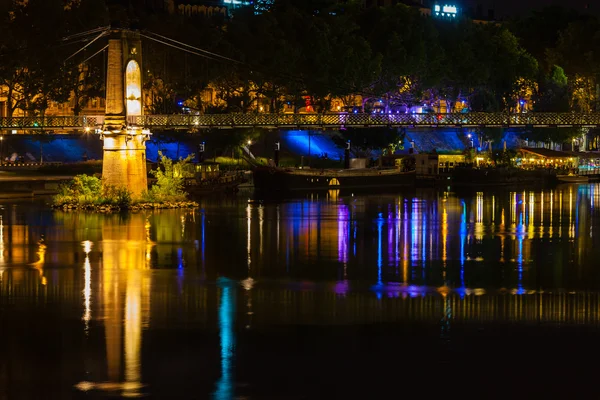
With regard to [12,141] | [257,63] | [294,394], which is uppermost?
[257,63]

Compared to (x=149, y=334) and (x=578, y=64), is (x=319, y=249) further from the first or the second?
(x=578, y=64)

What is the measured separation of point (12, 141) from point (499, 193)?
171 feet

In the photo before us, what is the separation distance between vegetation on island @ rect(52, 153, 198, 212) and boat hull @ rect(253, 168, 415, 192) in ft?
79.6

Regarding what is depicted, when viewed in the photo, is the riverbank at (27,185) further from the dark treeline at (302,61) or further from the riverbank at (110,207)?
the riverbank at (110,207)

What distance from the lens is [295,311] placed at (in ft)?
106

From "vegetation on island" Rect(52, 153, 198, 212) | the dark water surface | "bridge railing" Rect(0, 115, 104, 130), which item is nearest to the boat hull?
"bridge railing" Rect(0, 115, 104, 130)

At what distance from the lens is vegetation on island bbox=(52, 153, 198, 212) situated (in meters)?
69.6

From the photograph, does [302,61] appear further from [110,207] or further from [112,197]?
[110,207]

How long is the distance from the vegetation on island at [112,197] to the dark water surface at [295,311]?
10.3 metres

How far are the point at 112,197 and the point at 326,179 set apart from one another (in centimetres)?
3773

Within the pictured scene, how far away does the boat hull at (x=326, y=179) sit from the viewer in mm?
98938

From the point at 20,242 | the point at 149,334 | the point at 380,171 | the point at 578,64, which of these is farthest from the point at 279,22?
the point at 149,334

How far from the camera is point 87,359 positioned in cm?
2606

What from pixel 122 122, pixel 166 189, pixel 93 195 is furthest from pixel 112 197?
pixel 122 122
